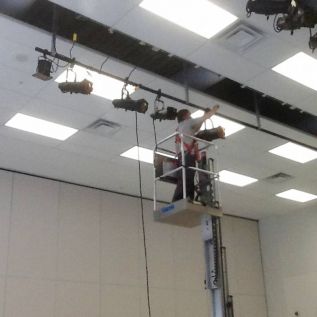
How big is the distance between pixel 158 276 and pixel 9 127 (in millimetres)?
4212

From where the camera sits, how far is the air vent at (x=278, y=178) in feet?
29.0

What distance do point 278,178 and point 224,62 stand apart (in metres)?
4.01

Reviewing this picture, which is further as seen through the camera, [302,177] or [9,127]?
[302,177]

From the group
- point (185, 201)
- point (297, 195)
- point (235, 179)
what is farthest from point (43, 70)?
point (297, 195)

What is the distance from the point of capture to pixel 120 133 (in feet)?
23.2

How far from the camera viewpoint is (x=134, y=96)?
6.10 meters

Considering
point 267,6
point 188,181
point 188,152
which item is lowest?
point 188,181

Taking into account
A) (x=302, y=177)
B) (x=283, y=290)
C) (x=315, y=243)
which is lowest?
(x=283, y=290)

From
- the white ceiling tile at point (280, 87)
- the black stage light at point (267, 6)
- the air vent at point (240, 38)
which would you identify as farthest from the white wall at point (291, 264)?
the black stage light at point (267, 6)

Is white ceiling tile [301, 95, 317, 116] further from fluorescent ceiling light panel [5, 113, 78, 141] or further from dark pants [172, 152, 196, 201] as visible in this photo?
fluorescent ceiling light panel [5, 113, 78, 141]

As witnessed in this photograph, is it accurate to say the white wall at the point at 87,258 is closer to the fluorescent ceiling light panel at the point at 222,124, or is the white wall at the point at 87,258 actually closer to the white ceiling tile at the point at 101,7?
the fluorescent ceiling light panel at the point at 222,124

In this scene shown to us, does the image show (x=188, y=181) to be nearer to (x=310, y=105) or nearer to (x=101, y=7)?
(x=101, y=7)

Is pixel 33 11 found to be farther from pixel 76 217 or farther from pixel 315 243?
pixel 315 243

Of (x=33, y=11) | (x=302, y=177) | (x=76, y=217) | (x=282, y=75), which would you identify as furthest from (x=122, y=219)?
(x=33, y=11)
